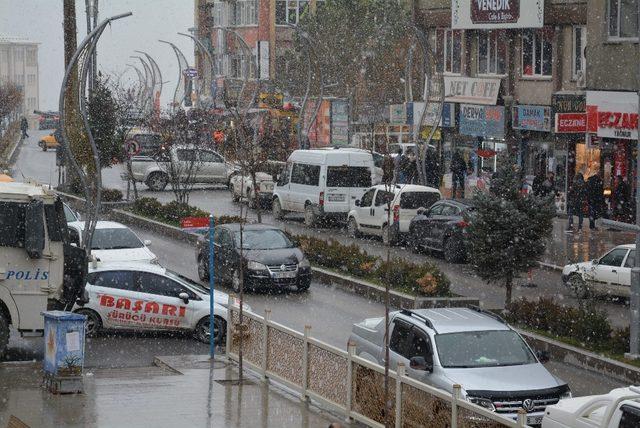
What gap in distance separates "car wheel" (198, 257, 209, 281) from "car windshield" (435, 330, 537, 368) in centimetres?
1331

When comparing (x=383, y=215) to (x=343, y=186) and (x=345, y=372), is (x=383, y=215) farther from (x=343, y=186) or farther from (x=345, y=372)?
(x=345, y=372)

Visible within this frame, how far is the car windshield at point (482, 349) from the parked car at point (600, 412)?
2.59 metres

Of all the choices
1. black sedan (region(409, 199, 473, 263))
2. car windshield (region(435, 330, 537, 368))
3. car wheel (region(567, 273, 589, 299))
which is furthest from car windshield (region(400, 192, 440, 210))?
car windshield (region(435, 330, 537, 368))

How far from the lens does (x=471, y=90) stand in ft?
163

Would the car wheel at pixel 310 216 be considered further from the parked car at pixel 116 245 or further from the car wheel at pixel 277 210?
the parked car at pixel 116 245

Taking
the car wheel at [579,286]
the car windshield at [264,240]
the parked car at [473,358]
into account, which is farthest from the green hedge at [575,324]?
the car windshield at [264,240]

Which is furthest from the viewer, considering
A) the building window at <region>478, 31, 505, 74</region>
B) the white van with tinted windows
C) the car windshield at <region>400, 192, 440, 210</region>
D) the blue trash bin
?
the building window at <region>478, 31, 505, 74</region>

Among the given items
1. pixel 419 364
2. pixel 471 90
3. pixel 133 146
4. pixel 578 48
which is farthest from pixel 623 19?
pixel 419 364

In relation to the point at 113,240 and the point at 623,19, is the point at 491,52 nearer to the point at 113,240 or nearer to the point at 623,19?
the point at 623,19

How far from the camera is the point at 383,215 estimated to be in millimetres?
35469

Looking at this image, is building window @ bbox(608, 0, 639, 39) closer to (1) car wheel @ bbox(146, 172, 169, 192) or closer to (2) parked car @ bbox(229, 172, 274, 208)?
(2) parked car @ bbox(229, 172, 274, 208)

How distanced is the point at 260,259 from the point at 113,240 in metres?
3.75

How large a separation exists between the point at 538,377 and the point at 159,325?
8.57 metres

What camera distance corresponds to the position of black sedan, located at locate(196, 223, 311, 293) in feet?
91.2
